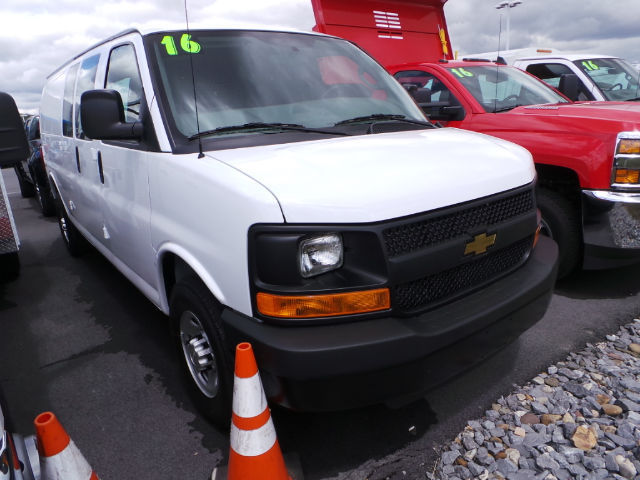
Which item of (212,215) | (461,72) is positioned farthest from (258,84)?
(461,72)

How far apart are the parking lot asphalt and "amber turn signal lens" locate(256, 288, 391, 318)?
1.95ft

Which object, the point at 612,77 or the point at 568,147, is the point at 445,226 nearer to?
the point at 568,147

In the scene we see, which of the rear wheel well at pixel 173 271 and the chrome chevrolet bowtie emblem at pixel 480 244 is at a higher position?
the chrome chevrolet bowtie emblem at pixel 480 244

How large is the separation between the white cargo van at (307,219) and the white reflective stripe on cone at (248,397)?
5cm

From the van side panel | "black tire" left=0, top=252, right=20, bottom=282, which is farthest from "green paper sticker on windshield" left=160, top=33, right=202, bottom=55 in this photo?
"black tire" left=0, top=252, right=20, bottom=282

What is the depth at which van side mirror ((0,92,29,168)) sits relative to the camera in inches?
84.7

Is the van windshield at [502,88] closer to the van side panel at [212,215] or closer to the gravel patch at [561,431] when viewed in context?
the gravel patch at [561,431]

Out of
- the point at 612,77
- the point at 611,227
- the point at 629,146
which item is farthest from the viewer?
the point at 612,77

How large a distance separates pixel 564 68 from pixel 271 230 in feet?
21.7

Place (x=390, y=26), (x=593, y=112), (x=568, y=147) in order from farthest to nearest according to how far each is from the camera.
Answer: (x=390, y=26) < (x=593, y=112) < (x=568, y=147)

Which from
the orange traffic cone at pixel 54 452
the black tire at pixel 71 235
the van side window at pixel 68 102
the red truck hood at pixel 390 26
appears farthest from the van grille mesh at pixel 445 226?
the black tire at pixel 71 235

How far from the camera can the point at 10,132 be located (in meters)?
2.17

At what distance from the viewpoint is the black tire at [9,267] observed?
453cm

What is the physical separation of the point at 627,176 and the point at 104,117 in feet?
10.8
